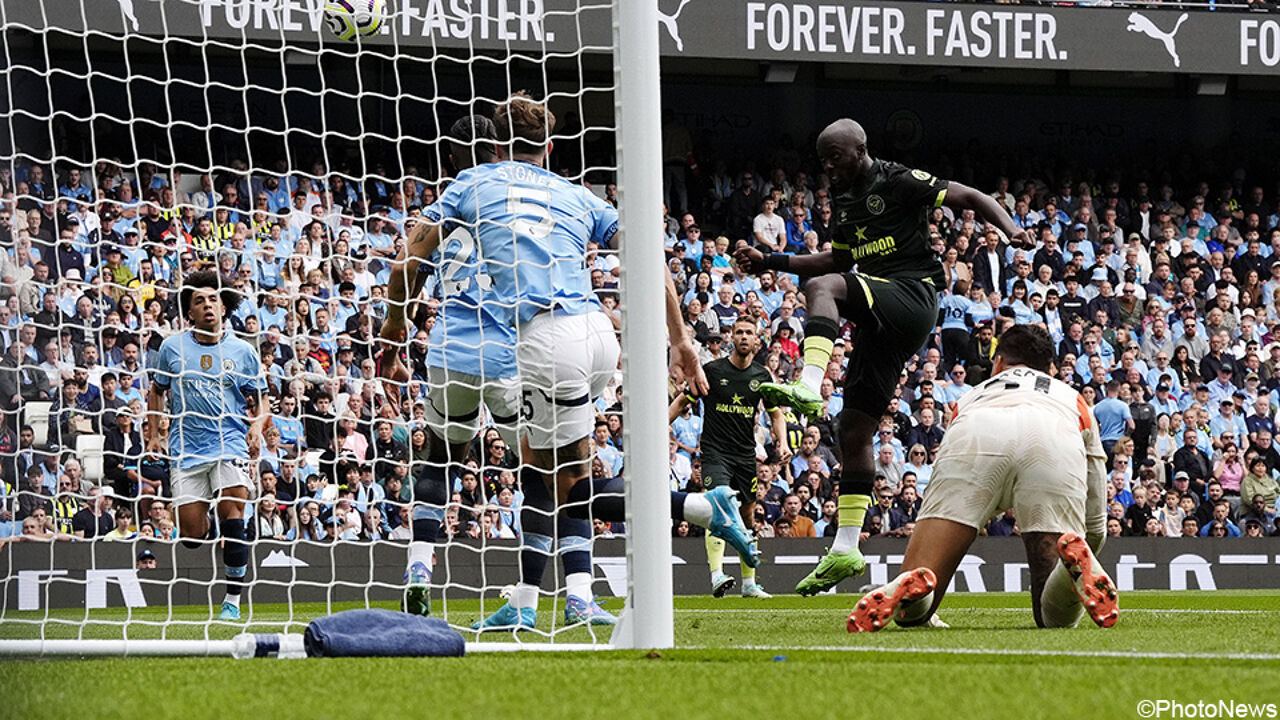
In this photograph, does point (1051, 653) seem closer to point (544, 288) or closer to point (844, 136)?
point (544, 288)

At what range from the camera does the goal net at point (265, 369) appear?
17.6ft

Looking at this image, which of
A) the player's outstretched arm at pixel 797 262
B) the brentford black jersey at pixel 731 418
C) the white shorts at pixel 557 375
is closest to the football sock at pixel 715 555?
the brentford black jersey at pixel 731 418

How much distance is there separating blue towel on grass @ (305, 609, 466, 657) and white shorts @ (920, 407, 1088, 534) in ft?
6.69

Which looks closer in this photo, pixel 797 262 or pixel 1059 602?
pixel 1059 602

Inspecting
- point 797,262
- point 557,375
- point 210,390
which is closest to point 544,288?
point 557,375

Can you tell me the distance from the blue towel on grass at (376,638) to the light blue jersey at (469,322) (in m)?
1.49

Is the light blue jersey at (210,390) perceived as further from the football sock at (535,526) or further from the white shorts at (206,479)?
the football sock at (535,526)

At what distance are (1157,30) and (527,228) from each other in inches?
511

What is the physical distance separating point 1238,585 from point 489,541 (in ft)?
21.5

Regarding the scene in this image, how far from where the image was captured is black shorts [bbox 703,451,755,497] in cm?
1077

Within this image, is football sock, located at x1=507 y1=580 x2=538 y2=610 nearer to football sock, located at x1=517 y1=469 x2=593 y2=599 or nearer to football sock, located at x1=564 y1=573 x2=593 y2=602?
football sock, located at x1=517 y1=469 x2=593 y2=599

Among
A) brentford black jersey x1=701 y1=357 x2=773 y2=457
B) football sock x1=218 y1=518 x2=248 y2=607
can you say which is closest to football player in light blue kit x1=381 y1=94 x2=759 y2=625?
football sock x1=218 y1=518 x2=248 y2=607

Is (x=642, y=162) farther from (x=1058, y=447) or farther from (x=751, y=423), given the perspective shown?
(x=751, y=423)

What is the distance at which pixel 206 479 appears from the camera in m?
8.11
